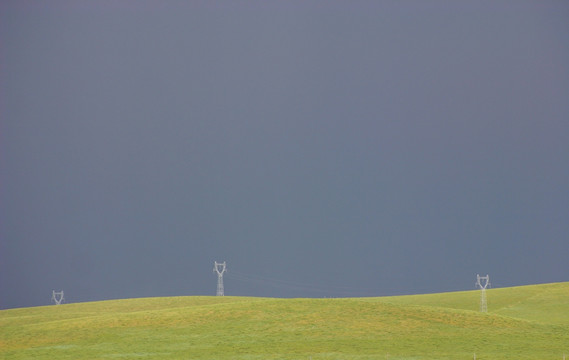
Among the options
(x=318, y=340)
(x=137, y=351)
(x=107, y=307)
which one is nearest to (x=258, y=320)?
(x=318, y=340)

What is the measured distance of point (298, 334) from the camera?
7556cm

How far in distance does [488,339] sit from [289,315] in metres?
20.6

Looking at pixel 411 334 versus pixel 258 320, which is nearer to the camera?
pixel 411 334

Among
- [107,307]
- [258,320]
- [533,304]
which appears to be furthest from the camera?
[107,307]

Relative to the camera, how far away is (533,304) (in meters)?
104

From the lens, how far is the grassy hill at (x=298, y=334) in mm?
68312

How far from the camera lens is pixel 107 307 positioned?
11538 centimetres

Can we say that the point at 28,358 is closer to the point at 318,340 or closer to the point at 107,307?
the point at 318,340

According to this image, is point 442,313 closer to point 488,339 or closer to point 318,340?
point 488,339

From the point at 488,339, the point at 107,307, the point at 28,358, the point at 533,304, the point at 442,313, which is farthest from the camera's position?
the point at 107,307

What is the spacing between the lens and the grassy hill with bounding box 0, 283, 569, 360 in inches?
2689

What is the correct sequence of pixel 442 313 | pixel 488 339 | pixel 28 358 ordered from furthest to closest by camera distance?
pixel 442 313
pixel 488 339
pixel 28 358

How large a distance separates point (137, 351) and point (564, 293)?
64.9 m

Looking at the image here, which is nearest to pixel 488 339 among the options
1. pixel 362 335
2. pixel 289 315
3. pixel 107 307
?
pixel 362 335
